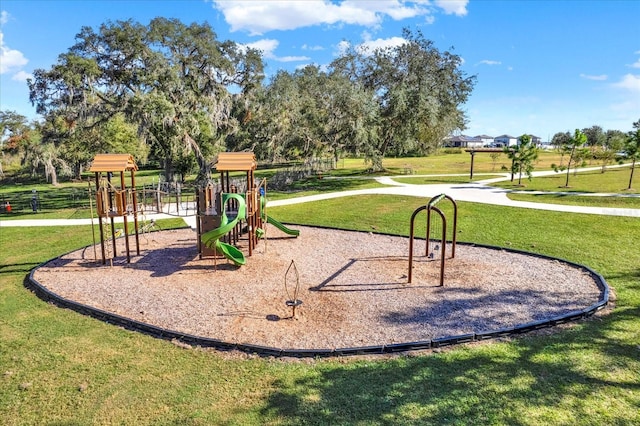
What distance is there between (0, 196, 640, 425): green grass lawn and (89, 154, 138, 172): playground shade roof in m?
3.44

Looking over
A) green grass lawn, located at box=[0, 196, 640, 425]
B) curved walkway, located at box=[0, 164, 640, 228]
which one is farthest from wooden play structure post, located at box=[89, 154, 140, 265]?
green grass lawn, located at box=[0, 196, 640, 425]

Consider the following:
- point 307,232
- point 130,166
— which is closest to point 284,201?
point 307,232

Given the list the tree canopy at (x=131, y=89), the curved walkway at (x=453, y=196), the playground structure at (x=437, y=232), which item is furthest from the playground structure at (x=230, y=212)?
the tree canopy at (x=131, y=89)

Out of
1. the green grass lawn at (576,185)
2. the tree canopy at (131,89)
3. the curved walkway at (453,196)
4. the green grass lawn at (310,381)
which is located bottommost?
the green grass lawn at (310,381)

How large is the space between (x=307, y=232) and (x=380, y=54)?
17.5 m

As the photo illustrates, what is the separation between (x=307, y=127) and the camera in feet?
97.4

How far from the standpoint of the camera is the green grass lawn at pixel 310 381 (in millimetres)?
4062

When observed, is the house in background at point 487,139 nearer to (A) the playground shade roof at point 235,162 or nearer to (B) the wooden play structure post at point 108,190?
(A) the playground shade roof at point 235,162

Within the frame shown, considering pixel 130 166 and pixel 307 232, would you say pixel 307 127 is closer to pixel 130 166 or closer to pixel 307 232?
pixel 307 232

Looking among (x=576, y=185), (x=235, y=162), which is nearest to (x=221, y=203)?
(x=235, y=162)

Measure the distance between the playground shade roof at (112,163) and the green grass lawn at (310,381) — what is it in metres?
3.44

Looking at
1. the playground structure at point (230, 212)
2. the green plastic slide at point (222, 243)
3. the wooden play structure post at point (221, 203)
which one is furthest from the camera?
the wooden play structure post at point (221, 203)

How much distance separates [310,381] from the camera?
15.3 feet

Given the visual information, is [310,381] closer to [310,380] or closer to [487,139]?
[310,380]
